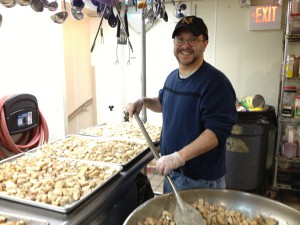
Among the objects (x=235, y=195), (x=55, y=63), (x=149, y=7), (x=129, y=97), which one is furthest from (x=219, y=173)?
(x=129, y=97)

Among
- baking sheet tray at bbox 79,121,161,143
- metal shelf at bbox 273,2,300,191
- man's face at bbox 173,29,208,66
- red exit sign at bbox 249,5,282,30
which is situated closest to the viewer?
man's face at bbox 173,29,208,66

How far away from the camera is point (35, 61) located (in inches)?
104

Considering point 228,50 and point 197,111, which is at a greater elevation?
point 228,50

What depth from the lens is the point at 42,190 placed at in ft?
3.87

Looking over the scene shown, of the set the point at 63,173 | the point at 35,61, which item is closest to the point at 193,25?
the point at 63,173

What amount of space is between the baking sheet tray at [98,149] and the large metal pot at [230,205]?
0.40 meters

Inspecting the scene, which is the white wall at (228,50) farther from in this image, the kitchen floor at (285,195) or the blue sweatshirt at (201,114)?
the blue sweatshirt at (201,114)

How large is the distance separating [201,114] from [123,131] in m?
1.01

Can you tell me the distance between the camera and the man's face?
1481 mm

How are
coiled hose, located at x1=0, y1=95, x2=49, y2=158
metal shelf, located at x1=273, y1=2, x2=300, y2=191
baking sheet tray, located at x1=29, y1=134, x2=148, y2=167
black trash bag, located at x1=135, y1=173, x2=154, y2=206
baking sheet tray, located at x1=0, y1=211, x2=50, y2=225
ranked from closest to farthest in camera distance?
baking sheet tray, located at x1=0, y1=211, x2=50, y2=225, baking sheet tray, located at x1=29, y1=134, x2=148, y2=167, black trash bag, located at x1=135, y1=173, x2=154, y2=206, coiled hose, located at x1=0, y1=95, x2=49, y2=158, metal shelf, located at x1=273, y1=2, x2=300, y2=191

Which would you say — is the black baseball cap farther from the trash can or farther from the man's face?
the trash can

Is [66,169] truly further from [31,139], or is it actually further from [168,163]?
[31,139]

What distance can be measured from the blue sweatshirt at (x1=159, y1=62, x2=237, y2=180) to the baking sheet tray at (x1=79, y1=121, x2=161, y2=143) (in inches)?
21.5

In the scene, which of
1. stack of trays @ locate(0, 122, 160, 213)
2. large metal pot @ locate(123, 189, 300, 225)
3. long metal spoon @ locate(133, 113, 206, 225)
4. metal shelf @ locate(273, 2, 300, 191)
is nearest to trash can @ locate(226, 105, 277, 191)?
metal shelf @ locate(273, 2, 300, 191)
